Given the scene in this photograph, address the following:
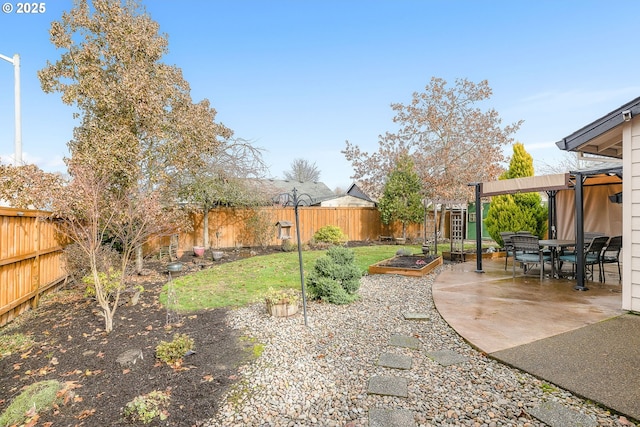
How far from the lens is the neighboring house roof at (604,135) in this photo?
395 cm

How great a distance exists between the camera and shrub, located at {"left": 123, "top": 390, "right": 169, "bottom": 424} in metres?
2.27

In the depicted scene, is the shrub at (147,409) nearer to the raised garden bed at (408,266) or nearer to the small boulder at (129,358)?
the small boulder at (129,358)

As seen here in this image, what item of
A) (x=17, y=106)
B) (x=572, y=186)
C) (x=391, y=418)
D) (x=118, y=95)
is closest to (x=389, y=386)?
(x=391, y=418)

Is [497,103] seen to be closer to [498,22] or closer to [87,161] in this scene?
[498,22]

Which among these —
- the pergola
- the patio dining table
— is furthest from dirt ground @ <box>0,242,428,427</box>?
the patio dining table

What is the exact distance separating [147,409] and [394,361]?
2.13 m

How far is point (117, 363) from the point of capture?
3.23 metres

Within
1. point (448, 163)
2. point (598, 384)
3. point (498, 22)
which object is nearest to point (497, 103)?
point (448, 163)

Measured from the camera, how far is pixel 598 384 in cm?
242

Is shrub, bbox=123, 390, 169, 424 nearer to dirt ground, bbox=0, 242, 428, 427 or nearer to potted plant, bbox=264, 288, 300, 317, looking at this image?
dirt ground, bbox=0, 242, 428, 427

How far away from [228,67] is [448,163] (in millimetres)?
10132

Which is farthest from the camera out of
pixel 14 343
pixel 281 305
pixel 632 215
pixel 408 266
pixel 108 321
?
pixel 408 266

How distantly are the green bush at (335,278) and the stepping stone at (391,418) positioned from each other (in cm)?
280

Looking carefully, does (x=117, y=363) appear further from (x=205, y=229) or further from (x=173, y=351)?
(x=205, y=229)
